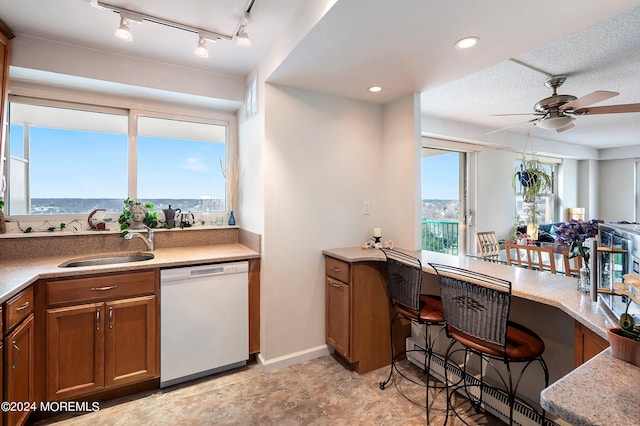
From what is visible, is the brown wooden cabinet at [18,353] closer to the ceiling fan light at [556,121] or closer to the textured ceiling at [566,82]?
the textured ceiling at [566,82]

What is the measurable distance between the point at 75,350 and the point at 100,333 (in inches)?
6.4

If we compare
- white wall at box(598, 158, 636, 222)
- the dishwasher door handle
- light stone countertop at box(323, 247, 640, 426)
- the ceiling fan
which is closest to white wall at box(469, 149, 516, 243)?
the ceiling fan

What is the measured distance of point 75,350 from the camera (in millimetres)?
1968

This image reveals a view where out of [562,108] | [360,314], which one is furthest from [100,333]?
[562,108]

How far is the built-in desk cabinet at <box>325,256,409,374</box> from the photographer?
2375 millimetres

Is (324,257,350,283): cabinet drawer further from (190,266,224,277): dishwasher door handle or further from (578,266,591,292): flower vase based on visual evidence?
(578,266,591,292): flower vase

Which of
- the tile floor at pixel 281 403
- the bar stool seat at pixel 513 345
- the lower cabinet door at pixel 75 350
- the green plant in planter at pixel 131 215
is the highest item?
the green plant in planter at pixel 131 215

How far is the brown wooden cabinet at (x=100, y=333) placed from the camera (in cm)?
192

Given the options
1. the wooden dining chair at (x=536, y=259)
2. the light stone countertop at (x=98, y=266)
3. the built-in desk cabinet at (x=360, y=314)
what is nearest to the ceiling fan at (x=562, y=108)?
the wooden dining chair at (x=536, y=259)

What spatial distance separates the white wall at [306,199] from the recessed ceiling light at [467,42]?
1.11 meters

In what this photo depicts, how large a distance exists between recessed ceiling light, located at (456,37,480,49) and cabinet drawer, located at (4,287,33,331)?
2847 mm

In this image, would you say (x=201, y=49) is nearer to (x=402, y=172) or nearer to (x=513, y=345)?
(x=402, y=172)

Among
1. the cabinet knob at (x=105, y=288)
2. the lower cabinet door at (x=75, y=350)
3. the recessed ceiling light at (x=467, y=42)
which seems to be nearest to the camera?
the recessed ceiling light at (x=467, y=42)

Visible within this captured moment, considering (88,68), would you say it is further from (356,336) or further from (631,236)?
(631,236)
